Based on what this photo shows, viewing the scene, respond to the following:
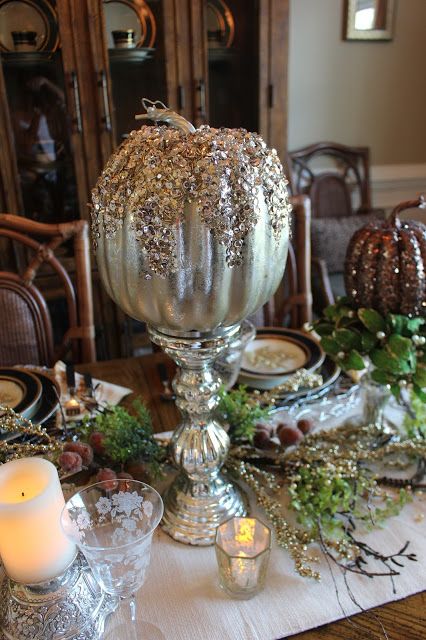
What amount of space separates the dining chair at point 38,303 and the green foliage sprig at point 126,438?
0.45 m

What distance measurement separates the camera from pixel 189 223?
17.9 inches

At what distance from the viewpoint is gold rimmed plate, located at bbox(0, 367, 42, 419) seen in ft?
2.56

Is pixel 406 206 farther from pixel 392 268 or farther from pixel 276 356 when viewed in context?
pixel 276 356

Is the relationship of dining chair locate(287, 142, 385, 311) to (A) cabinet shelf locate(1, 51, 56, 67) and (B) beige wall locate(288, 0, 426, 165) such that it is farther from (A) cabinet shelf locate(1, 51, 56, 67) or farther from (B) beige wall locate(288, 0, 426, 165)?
(A) cabinet shelf locate(1, 51, 56, 67)

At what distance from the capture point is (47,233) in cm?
108

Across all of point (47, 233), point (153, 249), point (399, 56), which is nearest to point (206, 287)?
point (153, 249)

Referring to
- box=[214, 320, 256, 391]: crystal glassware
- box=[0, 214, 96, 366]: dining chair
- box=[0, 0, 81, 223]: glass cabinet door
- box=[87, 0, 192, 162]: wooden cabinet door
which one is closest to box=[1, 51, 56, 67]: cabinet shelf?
box=[0, 0, 81, 223]: glass cabinet door

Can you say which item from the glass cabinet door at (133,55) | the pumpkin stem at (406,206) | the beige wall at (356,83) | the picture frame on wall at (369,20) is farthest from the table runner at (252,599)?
the picture frame on wall at (369,20)

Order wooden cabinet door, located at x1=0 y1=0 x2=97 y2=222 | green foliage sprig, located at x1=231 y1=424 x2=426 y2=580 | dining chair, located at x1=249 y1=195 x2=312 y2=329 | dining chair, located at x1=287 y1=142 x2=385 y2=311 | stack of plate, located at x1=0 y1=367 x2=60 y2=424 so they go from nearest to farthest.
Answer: green foliage sprig, located at x1=231 y1=424 x2=426 y2=580
stack of plate, located at x1=0 y1=367 x2=60 y2=424
dining chair, located at x1=249 y1=195 x2=312 y2=329
wooden cabinet door, located at x1=0 y1=0 x2=97 y2=222
dining chair, located at x1=287 y1=142 x2=385 y2=311

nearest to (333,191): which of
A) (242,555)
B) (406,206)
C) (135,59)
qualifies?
(135,59)

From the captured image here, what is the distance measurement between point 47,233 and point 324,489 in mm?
770

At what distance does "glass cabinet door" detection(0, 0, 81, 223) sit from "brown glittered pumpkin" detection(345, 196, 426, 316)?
1.28 metres

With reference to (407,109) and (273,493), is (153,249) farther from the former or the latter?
(407,109)

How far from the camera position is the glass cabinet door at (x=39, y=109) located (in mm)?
1621
